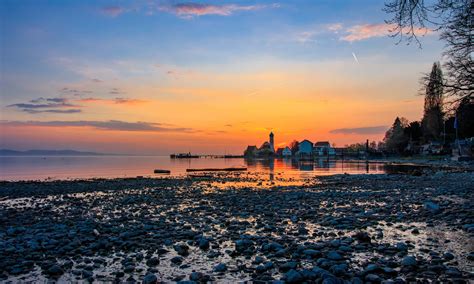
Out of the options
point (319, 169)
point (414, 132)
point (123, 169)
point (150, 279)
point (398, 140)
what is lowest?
point (319, 169)

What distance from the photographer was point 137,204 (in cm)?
1611

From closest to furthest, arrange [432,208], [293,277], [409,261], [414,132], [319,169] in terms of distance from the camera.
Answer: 1. [293,277]
2. [409,261]
3. [432,208]
4. [319,169]
5. [414,132]

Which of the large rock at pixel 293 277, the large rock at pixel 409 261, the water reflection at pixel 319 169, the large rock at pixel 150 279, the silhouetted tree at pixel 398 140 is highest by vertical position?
the silhouetted tree at pixel 398 140

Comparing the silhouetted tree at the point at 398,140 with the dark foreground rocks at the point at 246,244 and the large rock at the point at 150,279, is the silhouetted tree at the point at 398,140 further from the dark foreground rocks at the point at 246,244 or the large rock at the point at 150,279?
the large rock at the point at 150,279

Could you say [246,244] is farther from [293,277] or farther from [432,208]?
[432,208]

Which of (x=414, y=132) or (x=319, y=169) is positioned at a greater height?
(x=414, y=132)

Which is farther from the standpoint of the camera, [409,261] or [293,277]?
[409,261]

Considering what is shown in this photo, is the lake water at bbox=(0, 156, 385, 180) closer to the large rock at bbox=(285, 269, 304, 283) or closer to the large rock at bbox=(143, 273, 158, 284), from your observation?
the large rock at bbox=(285, 269, 304, 283)

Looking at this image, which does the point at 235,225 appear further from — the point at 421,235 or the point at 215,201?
the point at 215,201

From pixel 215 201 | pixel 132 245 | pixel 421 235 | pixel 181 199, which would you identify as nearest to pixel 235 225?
pixel 132 245

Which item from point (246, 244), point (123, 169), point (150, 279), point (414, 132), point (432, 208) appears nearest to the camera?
point (150, 279)

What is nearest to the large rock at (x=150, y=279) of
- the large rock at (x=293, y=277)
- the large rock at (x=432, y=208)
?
the large rock at (x=293, y=277)

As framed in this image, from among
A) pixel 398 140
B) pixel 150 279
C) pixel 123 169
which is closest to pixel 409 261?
pixel 150 279

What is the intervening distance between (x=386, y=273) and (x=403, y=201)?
33.8 feet
